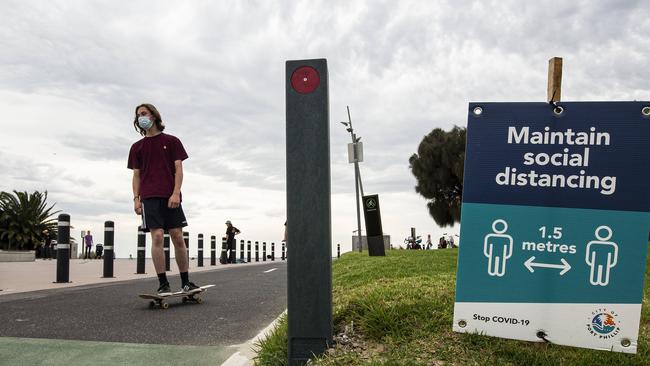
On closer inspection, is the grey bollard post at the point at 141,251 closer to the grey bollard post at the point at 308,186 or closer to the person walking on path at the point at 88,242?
the grey bollard post at the point at 308,186

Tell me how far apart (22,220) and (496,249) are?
2994 centimetres

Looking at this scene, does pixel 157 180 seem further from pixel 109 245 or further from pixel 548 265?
pixel 109 245

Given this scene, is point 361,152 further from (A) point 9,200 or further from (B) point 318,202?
(A) point 9,200

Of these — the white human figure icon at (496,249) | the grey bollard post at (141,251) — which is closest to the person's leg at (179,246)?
the white human figure icon at (496,249)

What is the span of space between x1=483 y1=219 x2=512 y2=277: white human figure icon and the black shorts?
13.0ft

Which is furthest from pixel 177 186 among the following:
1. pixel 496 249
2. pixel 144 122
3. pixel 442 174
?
pixel 442 174

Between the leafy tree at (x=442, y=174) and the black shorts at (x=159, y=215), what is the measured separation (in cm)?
3478

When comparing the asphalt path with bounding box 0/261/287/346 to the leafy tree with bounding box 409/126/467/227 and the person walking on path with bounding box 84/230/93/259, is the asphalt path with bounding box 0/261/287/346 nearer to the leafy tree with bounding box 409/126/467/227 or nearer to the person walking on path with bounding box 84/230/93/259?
the person walking on path with bounding box 84/230/93/259

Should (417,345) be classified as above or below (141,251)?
above

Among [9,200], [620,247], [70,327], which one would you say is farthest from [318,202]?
[9,200]

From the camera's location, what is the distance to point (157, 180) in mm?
6250

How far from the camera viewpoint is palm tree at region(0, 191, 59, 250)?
28.1 meters

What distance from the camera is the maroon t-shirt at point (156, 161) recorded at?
625cm

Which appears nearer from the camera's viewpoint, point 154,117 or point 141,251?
point 154,117
